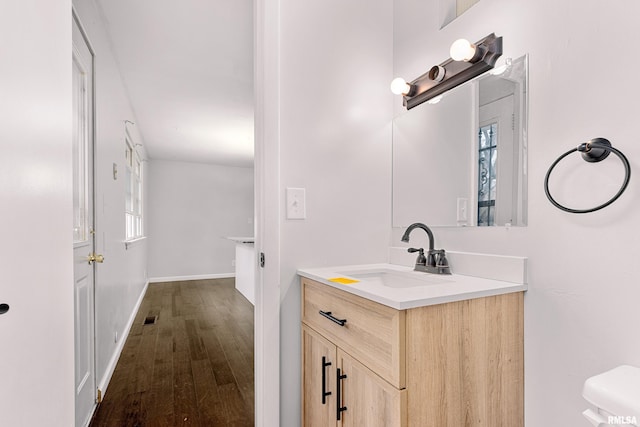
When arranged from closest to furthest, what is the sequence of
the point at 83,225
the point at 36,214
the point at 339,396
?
1. the point at 36,214
2. the point at 339,396
3. the point at 83,225

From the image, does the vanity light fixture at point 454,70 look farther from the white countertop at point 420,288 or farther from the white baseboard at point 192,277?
the white baseboard at point 192,277

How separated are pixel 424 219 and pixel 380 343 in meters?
0.72

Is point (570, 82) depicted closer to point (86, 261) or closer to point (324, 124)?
point (324, 124)

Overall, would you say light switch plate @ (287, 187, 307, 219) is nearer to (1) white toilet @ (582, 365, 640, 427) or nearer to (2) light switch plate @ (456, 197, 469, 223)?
(2) light switch plate @ (456, 197, 469, 223)

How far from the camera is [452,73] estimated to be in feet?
→ 4.49

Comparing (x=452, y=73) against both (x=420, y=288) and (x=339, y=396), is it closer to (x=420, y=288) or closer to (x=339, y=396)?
(x=420, y=288)

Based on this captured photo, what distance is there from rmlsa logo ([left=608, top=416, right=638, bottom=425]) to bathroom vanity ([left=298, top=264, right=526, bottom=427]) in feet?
1.11

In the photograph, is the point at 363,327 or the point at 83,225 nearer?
the point at 363,327

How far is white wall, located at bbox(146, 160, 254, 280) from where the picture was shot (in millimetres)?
6621

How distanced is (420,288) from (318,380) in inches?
23.2

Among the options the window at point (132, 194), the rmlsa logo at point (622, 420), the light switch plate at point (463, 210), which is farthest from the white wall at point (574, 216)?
the window at point (132, 194)

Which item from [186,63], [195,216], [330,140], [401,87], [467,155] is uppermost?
[186,63]

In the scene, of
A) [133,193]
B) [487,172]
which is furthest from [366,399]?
[133,193]

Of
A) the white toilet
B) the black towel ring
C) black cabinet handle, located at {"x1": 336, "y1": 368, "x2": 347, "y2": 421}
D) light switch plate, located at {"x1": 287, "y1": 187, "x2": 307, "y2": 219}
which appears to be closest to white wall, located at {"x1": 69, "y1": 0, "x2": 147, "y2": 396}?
light switch plate, located at {"x1": 287, "y1": 187, "x2": 307, "y2": 219}
